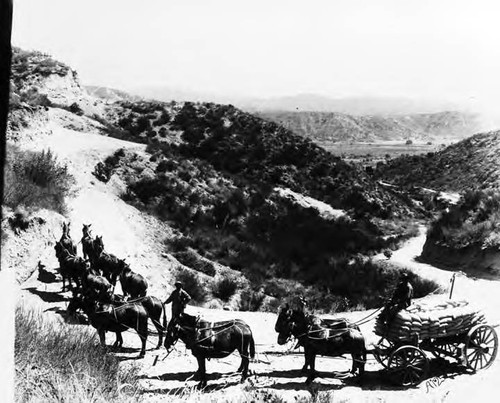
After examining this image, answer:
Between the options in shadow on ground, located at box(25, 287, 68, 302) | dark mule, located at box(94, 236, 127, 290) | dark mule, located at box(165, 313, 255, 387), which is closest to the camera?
dark mule, located at box(165, 313, 255, 387)

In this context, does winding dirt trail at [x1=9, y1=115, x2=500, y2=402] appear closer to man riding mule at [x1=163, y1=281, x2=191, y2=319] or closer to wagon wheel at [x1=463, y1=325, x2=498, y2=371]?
wagon wheel at [x1=463, y1=325, x2=498, y2=371]

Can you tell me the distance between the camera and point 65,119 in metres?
32.9

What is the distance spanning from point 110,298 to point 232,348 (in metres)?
3.18

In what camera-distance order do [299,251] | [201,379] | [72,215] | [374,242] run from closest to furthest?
[201,379], [72,215], [299,251], [374,242]

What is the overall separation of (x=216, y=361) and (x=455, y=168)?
51.3 metres

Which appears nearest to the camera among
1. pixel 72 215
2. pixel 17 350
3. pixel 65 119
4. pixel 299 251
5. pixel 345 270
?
pixel 17 350

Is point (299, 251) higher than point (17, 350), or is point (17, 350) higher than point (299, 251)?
point (17, 350)

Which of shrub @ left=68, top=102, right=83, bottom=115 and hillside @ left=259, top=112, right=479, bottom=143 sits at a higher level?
hillside @ left=259, top=112, right=479, bottom=143

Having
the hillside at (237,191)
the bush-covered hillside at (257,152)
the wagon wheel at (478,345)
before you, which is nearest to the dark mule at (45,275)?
the hillside at (237,191)

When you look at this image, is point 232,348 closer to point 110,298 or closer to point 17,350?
point 110,298

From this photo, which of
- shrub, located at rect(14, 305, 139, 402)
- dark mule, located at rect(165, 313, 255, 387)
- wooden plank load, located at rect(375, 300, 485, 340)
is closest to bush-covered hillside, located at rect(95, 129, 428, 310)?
wooden plank load, located at rect(375, 300, 485, 340)

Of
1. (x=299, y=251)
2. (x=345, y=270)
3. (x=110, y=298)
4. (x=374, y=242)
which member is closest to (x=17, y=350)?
(x=110, y=298)

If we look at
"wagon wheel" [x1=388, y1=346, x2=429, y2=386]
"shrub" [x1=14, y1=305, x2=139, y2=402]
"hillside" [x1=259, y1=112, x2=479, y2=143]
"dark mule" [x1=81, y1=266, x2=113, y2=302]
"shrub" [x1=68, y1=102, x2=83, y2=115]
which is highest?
"hillside" [x1=259, y1=112, x2=479, y2=143]

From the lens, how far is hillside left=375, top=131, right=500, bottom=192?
48719 mm
